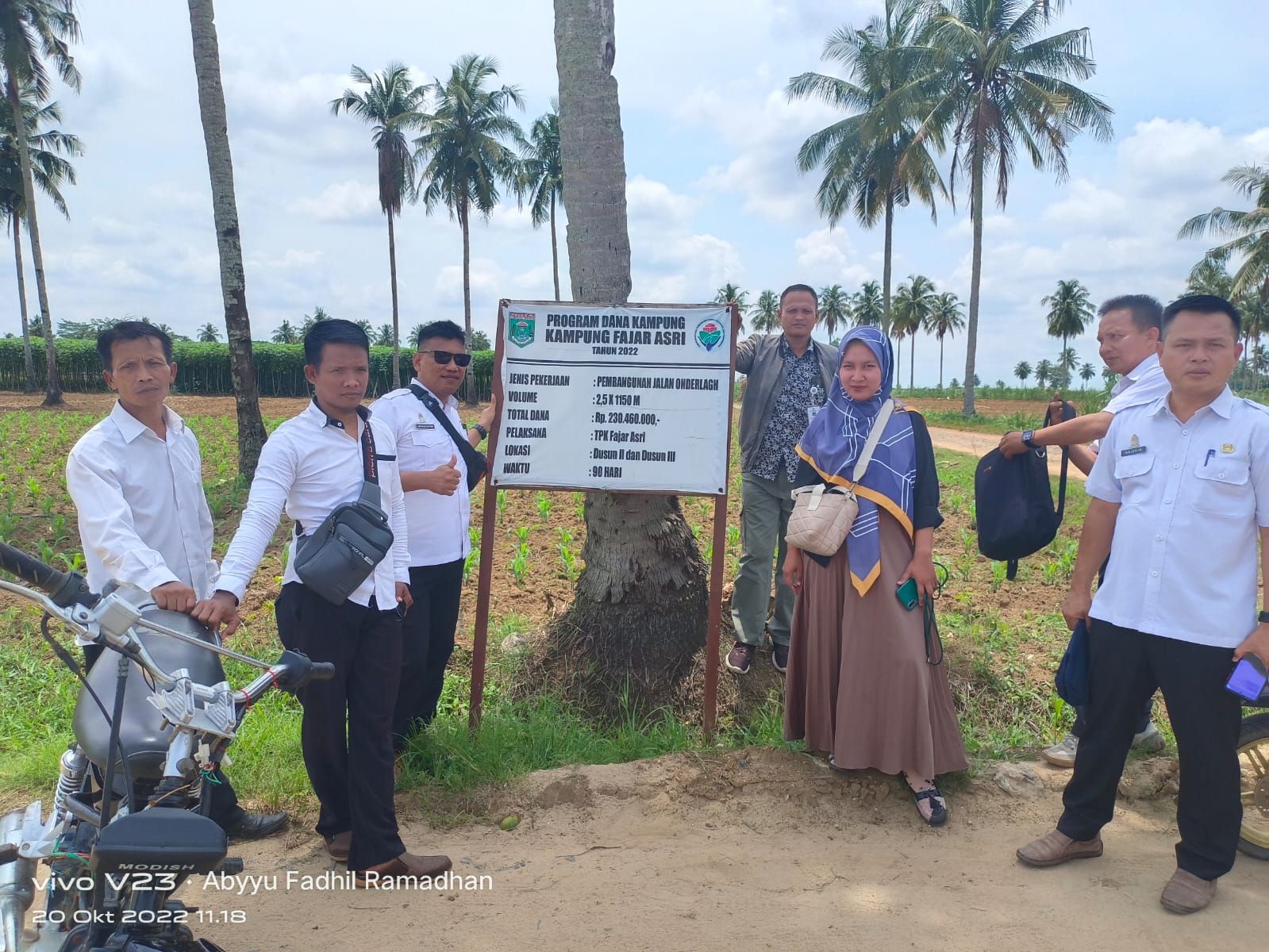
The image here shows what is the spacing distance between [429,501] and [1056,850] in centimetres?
286

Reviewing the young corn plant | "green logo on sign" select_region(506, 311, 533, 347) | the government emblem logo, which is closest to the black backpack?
the government emblem logo

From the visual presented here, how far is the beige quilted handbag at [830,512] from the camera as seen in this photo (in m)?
3.52

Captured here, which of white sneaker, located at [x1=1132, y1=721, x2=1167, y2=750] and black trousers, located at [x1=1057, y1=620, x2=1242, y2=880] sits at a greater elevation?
black trousers, located at [x1=1057, y1=620, x2=1242, y2=880]

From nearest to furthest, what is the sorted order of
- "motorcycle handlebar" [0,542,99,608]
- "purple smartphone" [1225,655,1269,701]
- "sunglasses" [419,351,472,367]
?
"motorcycle handlebar" [0,542,99,608]
"purple smartphone" [1225,655,1269,701]
"sunglasses" [419,351,472,367]

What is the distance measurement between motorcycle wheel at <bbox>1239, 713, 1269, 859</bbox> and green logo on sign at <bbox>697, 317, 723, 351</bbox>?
2.66 m

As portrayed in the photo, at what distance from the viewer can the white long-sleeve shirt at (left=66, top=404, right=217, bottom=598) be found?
111 inches

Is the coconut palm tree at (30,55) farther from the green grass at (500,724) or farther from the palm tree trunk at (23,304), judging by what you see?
the green grass at (500,724)

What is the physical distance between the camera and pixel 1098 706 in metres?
3.18

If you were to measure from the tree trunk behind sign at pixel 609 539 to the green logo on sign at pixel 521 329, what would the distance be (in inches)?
17.7

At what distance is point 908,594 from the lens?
11.6 ft


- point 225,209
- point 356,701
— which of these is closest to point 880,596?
point 356,701

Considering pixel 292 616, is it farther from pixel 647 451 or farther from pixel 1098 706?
pixel 1098 706

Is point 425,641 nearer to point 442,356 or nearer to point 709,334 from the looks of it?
point 442,356

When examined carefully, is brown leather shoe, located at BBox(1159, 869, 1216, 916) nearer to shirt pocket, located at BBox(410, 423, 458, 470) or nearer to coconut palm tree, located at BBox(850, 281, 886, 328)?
shirt pocket, located at BBox(410, 423, 458, 470)
